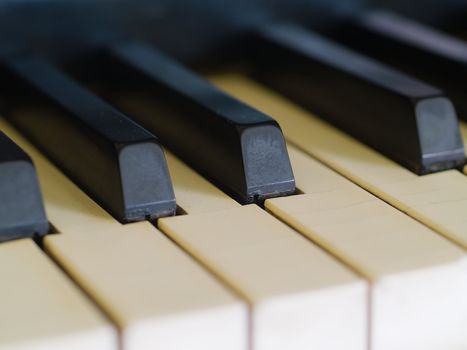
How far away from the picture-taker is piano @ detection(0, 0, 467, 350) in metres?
0.72

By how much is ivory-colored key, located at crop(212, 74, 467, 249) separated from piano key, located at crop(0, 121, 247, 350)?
0.70 ft

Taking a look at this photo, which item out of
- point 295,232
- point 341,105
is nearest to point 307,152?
point 341,105

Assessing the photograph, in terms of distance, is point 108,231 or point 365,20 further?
point 365,20

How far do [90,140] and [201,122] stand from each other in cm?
12

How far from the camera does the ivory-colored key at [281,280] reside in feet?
2.35

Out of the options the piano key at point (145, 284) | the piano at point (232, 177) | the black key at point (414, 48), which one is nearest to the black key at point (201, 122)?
the piano at point (232, 177)

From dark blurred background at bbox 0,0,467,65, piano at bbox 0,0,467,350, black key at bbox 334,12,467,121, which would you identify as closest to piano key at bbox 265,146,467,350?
piano at bbox 0,0,467,350

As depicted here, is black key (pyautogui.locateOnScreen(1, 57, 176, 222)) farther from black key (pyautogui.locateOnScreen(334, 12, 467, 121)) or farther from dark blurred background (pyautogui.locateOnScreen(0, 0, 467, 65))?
black key (pyautogui.locateOnScreen(334, 12, 467, 121))

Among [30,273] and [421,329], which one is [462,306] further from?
[30,273]

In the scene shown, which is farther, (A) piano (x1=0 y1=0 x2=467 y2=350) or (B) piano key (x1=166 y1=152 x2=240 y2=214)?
(B) piano key (x1=166 y1=152 x2=240 y2=214)

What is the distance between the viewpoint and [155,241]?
0.81 metres

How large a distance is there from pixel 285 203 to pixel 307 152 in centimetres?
17

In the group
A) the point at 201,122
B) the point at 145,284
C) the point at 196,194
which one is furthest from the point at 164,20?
the point at 145,284

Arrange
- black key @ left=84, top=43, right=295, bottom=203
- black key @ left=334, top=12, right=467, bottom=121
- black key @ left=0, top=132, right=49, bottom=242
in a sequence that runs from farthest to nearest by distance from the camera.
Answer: black key @ left=334, top=12, right=467, bottom=121
black key @ left=84, top=43, right=295, bottom=203
black key @ left=0, top=132, right=49, bottom=242
